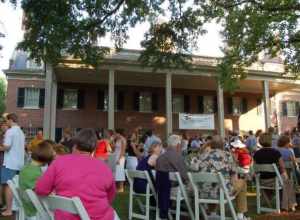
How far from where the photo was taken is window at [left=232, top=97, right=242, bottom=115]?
109ft

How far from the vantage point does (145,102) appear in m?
30.3

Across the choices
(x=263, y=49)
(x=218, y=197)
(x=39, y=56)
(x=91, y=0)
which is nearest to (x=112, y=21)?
(x=91, y=0)

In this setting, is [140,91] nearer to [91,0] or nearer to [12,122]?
[91,0]

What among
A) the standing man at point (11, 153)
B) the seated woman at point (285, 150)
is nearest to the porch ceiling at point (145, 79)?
the standing man at point (11, 153)

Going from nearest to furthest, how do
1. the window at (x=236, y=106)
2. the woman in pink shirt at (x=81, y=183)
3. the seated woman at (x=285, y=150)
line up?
the woman in pink shirt at (x=81, y=183)
the seated woman at (x=285, y=150)
the window at (x=236, y=106)

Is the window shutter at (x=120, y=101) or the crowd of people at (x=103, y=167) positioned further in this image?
the window shutter at (x=120, y=101)

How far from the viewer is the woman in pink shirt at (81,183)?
10.5 feet

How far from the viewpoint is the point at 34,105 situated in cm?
2995

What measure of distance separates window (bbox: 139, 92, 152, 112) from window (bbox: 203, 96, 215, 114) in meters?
4.69

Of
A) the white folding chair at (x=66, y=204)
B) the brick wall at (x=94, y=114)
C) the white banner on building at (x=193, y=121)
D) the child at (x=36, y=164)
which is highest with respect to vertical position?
the brick wall at (x=94, y=114)

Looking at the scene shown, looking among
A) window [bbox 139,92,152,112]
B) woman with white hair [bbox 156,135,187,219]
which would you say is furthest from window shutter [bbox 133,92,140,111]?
woman with white hair [bbox 156,135,187,219]

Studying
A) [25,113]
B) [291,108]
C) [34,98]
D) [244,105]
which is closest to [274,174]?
[25,113]

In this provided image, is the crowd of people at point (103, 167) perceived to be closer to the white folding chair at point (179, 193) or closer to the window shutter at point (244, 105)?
the white folding chair at point (179, 193)

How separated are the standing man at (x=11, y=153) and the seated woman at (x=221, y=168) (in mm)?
3195
